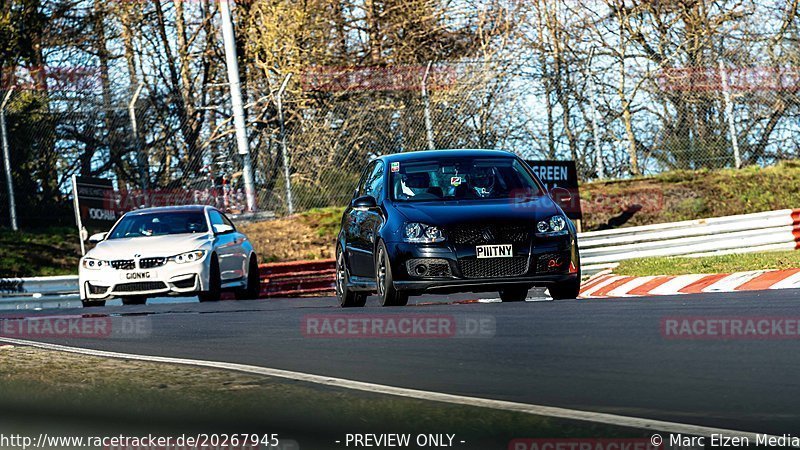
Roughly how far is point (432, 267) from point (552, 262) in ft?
3.74

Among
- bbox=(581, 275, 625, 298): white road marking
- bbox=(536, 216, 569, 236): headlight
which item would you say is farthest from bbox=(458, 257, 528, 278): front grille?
bbox=(581, 275, 625, 298): white road marking

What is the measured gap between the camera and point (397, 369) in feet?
23.0

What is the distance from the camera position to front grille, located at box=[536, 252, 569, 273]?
1196cm

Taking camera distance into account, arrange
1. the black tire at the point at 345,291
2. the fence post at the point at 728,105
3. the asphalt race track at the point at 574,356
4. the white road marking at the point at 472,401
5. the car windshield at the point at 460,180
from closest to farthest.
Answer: the white road marking at the point at 472,401 → the asphalt race track at the point at 574,356 → the car windshield at the point at 460,180 → the black tire at the point at 345,291 → the fence post at the point at 728,105

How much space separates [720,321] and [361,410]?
3.84 meters

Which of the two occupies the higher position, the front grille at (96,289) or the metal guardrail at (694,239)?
the front grille at (96,289)

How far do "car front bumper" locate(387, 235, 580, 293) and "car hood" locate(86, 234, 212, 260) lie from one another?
576 cm

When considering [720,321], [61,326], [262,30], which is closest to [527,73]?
[262,30]

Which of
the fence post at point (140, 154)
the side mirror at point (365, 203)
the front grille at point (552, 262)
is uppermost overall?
the fence post at point (140, 154)

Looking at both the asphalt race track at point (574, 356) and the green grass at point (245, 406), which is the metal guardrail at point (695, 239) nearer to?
the asphalt race track at point (574, 356)

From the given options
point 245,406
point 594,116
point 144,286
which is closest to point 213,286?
point 144,286

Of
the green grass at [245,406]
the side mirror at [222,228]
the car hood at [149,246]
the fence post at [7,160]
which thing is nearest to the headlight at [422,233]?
the green grass at [245,406]

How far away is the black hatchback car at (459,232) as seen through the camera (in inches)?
465

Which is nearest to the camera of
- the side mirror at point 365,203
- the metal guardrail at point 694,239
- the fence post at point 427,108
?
the side mirror at point 365,203
